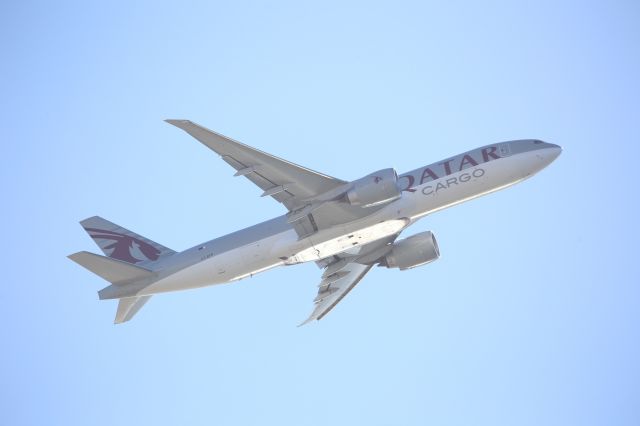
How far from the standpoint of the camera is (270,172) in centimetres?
4162

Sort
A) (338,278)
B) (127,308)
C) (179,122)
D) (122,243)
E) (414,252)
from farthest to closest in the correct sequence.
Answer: (338,278), (122,243), (414,252), (127,308), (179,122)

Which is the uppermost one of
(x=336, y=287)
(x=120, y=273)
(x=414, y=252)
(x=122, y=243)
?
(x=122, y=243)

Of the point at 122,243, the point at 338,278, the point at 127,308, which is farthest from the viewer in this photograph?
the point at 338,278

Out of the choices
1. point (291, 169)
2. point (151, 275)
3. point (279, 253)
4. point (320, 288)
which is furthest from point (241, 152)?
point (320, 288)

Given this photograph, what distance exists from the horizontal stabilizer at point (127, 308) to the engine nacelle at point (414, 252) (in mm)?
14880

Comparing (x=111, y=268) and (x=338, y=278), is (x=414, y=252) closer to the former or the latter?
(x=338, y=278)

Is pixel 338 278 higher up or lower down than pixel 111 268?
lower down

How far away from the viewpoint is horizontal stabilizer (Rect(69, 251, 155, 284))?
43.2m

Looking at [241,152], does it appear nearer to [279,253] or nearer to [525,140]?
[279,253]

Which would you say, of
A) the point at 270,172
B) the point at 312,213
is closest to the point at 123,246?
the point at 270,172

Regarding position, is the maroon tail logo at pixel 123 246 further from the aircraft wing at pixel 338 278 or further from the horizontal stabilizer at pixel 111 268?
the aircraft wing at pixel 338 278

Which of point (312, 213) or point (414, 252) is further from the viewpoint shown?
point (414, 252)

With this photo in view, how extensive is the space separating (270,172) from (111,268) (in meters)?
10.5

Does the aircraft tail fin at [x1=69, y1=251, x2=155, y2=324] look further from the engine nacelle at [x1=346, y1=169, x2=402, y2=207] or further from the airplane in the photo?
the engine nacelle at [x1=346, y1=169, x2=402, y2=207]
